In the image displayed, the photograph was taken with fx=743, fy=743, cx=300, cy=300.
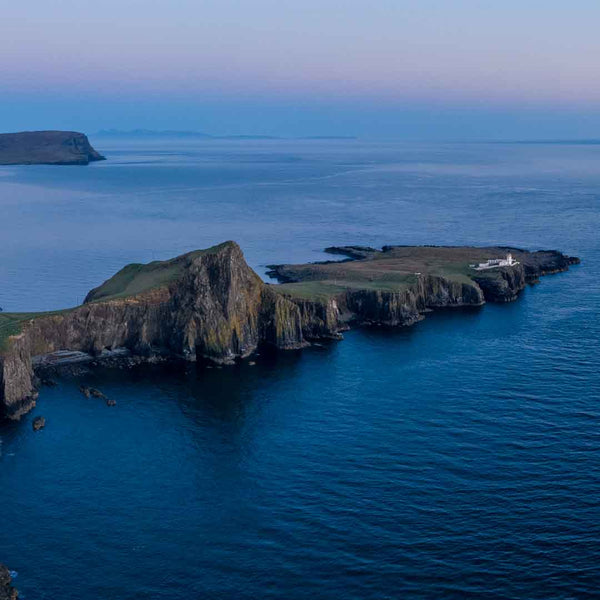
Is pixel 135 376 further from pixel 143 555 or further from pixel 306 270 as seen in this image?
pixel 306 270

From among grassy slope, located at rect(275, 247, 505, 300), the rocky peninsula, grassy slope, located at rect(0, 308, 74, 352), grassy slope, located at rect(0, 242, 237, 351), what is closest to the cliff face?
the rocky peninsula

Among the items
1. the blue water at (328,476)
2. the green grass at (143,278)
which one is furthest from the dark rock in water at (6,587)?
the green grass at (143,278)

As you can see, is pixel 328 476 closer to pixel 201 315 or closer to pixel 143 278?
pixel 201 315

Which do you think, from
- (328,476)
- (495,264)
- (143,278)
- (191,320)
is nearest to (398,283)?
(495,264)

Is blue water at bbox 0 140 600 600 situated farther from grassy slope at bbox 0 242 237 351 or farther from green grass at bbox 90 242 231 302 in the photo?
green grass at bbox 90 242 231 302

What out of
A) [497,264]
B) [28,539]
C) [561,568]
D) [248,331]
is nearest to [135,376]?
[248,331]

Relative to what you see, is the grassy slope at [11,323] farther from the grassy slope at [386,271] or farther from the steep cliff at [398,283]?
the grassy slope at [386,271]

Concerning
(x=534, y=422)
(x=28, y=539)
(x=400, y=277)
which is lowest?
(x=28, y=539)
